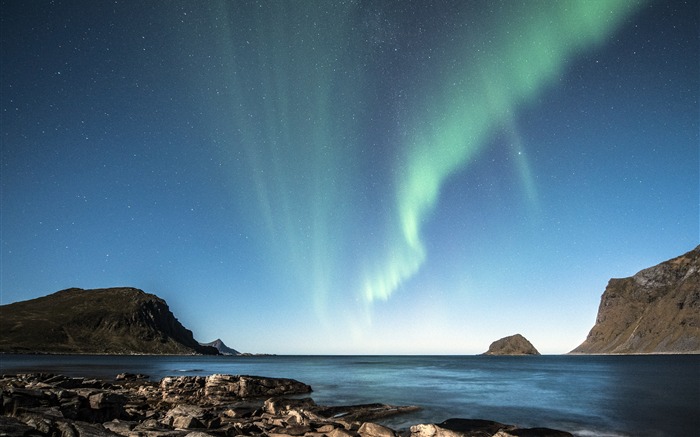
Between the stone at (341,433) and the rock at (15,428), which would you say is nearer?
the rock at (15,428)

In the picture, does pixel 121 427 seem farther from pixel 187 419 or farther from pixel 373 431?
pixel 373 431

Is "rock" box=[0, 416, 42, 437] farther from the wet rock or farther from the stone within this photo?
the wet rock

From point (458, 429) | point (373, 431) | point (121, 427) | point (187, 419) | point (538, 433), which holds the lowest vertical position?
Answer: point (538, 433)

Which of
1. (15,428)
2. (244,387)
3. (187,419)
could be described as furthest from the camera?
(244,387)

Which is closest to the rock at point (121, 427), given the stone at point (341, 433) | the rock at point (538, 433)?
the stone at point (341, 433)

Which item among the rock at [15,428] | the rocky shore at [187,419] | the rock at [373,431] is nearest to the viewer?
the rock at [15,428]

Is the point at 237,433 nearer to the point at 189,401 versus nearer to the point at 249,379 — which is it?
the point at 189,401

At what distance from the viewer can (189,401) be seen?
4081 centimetres

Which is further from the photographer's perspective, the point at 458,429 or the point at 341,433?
the point at 458,429

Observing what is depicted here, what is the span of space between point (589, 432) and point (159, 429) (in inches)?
1279

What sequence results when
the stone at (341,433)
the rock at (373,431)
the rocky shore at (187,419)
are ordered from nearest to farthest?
the rocky shore at (187,419) < the stone at (341,433) < the rock at (373,431)

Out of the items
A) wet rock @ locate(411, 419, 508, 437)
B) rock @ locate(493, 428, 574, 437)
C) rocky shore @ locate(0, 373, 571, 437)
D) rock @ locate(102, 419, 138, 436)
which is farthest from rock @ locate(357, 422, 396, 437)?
rock @ locate(102, 419, 138, 436)

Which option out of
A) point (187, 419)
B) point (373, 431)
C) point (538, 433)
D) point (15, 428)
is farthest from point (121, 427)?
point (538, 433)

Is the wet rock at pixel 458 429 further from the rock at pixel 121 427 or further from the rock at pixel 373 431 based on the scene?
the rock at pixel 121 427
